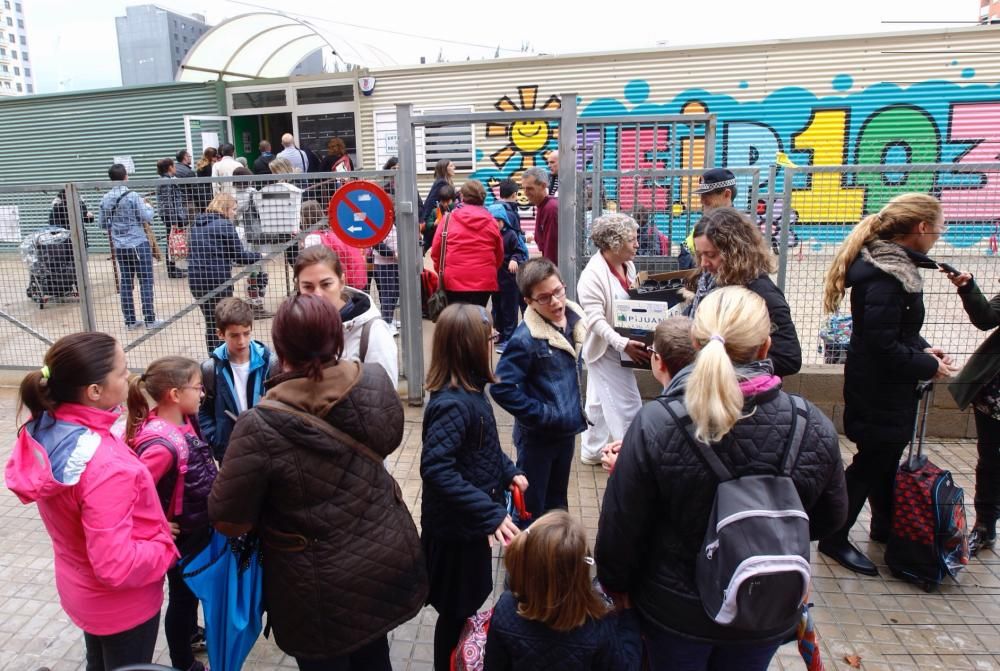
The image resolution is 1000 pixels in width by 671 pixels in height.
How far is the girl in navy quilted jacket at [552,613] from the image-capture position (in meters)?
1.93

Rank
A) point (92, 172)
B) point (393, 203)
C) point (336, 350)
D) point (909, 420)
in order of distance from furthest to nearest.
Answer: point (92, 172) < point (393, 203) < point (909, 420) < point (336, 350)

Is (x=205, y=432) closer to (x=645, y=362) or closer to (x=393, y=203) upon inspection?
(x=645, y=362)

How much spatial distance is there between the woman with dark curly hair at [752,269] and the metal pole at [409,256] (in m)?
2.93

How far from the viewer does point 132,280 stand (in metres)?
7.11

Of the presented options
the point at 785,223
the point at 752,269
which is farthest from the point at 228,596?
the point at 785,223

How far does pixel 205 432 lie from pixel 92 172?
15.2 m

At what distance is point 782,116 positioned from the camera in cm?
1272

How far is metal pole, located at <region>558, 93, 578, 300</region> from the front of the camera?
5207 millimetres

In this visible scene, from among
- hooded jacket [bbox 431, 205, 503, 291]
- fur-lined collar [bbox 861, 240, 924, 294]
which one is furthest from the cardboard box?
hooded jacket [bbox 431, 205, 503, 291]

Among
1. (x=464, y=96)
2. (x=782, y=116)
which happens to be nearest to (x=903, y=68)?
(x=782, y=116)

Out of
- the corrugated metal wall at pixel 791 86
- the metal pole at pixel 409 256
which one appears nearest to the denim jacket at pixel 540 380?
the metal pole at pixel 409 256

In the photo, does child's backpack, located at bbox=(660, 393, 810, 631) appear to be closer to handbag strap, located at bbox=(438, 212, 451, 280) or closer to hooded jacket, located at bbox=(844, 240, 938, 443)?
hooded jacket, located at bbox=(844, 240, 938, 443)

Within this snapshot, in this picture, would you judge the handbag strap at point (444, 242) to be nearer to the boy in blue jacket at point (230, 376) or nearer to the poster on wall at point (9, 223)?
the boy in blue jacket at point (230, 376)

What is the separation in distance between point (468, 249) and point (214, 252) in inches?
90.9
